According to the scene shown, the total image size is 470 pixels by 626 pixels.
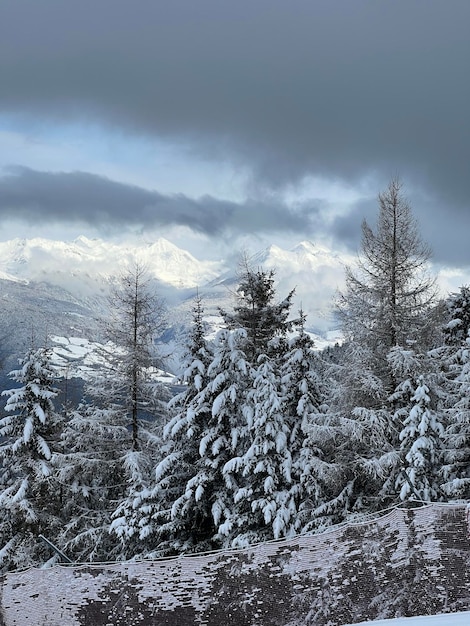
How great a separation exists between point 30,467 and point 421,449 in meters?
13.5

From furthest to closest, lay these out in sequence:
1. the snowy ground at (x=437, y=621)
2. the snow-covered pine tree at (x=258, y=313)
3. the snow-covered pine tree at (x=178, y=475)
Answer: the snow-covered pine tree at (x=258, y=313) → the snow-covered pine tree at (x=178, y=475) → the snowy ground at (x=437, y=621)

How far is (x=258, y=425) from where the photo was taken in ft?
63.3

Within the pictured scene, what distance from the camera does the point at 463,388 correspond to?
18.3m

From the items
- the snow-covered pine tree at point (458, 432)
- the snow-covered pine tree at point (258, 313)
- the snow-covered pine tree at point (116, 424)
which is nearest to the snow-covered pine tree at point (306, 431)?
the snow-covered pine tree at point (258, 313)

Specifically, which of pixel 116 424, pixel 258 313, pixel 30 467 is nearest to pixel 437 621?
pixel 258 313

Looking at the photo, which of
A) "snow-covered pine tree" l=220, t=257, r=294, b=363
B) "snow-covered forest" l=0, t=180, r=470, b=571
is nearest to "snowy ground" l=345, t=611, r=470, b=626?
"snow-covered forest" l=0, t=180, r=470, b=571

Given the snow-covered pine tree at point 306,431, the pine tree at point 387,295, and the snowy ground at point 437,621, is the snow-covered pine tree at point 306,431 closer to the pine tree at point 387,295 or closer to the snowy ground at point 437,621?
the pine tree at point 387,295

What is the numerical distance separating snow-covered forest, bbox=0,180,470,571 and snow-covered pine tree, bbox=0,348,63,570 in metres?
0.07

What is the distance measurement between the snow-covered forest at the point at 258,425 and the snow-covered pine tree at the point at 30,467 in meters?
0.07

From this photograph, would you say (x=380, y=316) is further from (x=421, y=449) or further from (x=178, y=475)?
(x=178, y=475)

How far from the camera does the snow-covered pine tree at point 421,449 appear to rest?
17438 millimetres

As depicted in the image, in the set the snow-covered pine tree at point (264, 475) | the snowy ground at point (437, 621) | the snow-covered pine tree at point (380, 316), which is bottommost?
the snowy ground at point (437, 621)

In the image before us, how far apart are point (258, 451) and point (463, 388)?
19.7ft

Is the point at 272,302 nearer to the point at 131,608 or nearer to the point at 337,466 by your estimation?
the point at 337,466
